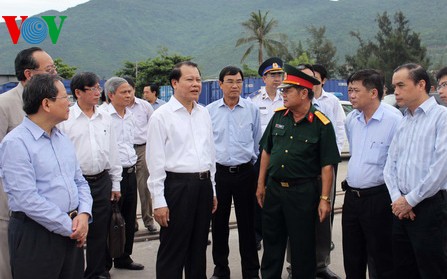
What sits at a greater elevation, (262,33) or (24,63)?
(262,33)

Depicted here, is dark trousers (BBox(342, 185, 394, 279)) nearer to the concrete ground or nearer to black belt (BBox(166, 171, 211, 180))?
the concrete ground

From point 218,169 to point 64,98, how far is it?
6.77 ft

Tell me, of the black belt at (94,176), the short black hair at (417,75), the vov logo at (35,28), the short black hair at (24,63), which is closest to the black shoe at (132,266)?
the black belt at (94,176)

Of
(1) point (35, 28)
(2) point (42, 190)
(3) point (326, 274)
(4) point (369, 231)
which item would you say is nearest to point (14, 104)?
(2) point (42, 190)

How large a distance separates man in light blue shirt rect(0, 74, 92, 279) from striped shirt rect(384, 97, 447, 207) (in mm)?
2143

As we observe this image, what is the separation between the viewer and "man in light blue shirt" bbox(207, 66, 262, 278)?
4.62 m

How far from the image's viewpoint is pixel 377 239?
3711 mm

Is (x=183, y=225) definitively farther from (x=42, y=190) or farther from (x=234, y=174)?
(x=42, y=190)

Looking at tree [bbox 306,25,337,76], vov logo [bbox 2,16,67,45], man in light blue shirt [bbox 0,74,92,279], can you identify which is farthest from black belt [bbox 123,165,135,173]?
tree [bbox 306,25,337,76]

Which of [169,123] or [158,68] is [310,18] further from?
[169,123]

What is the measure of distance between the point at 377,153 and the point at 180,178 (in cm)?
153

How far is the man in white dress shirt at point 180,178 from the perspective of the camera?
3.72 meters

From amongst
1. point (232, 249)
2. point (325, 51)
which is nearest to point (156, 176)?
point (232, 249)

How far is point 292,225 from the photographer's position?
3871mm
